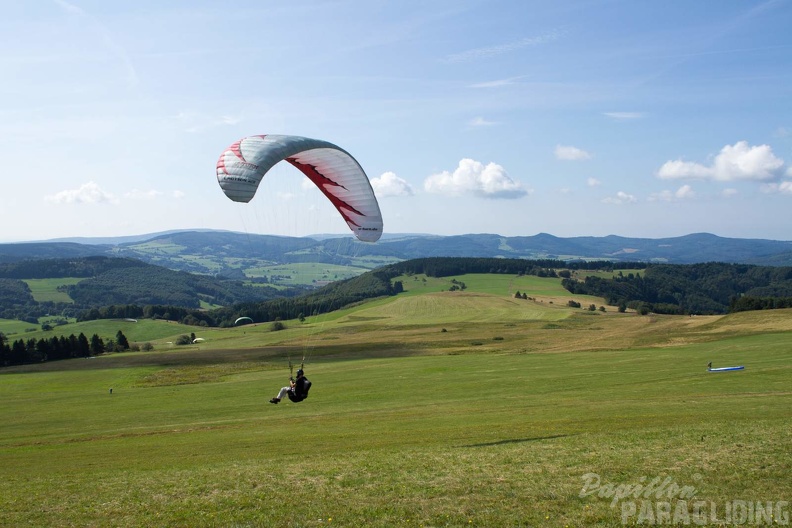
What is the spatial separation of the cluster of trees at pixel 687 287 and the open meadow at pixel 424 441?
231 ft

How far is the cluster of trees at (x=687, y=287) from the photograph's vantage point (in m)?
123

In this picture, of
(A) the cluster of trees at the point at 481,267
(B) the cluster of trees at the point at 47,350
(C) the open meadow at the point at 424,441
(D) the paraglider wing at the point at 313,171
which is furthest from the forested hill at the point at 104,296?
(D) the paraglider wing at the point at 313,171

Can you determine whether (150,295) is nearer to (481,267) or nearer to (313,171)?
(481,267)

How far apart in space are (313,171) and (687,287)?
6331 inches

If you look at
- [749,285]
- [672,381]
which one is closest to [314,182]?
[672,381]

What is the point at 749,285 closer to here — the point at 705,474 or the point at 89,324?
the point at 89,324

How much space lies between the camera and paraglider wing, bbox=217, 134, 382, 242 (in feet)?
62.8

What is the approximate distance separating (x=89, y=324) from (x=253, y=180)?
330ft

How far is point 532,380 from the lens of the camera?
32500mm

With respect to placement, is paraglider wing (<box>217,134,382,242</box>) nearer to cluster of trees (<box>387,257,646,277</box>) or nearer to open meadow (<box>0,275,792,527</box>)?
open meadow (<box>0,275,792,527</box>)

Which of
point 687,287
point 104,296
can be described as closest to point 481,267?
point 687,287

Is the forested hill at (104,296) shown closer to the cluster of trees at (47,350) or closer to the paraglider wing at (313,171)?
the cluster of trees at (47,350)

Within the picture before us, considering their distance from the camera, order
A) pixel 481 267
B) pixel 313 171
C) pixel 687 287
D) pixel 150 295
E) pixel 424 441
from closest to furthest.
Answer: pixel 424 441, pixel 313 171, pixel 687 287, pixel 481 267, pixel 150 295

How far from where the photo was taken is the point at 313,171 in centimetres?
2253
